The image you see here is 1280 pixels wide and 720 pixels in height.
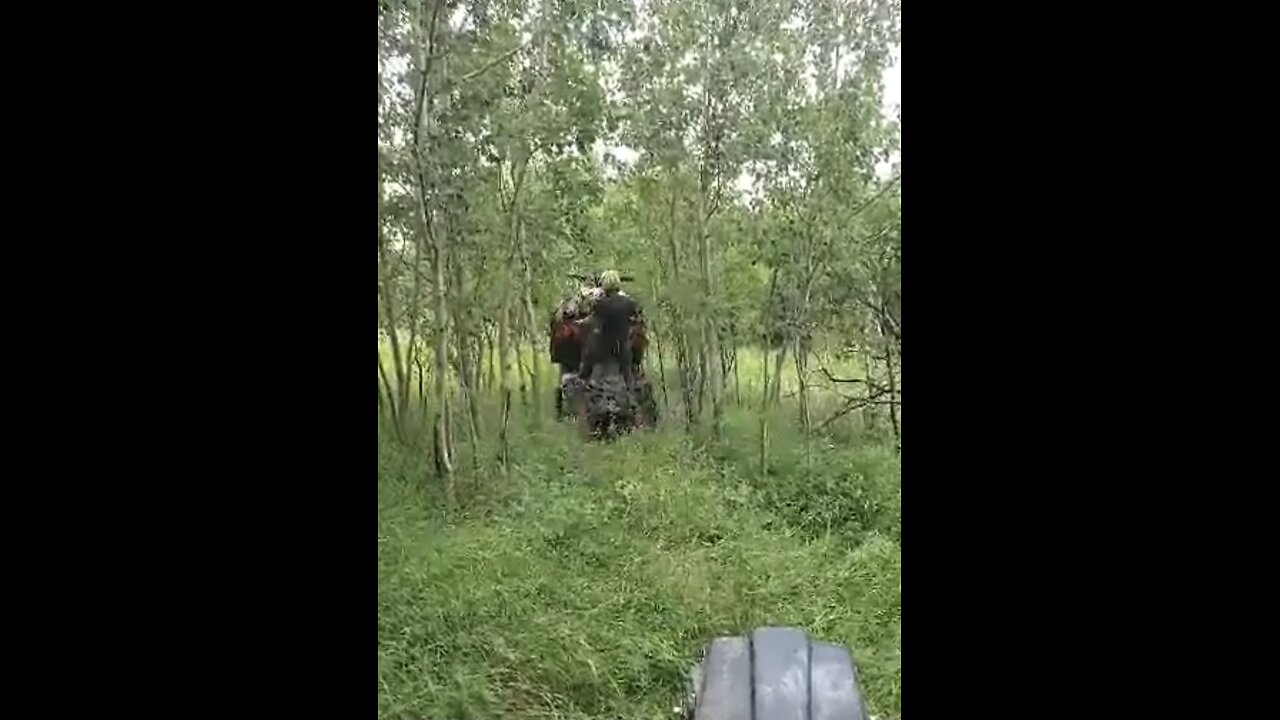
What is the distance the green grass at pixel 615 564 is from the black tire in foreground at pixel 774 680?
0.22ft

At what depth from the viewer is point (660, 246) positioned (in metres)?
1.73

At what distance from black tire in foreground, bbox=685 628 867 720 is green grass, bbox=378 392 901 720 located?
7cm

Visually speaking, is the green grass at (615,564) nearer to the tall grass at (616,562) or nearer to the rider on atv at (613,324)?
the tall grass at (616,562)

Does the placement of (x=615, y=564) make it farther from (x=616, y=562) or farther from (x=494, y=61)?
(x=494, y=61)

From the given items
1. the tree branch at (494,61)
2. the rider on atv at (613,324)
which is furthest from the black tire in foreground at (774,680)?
the tree branch at (494,61)

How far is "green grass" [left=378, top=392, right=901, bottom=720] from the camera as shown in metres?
1.65

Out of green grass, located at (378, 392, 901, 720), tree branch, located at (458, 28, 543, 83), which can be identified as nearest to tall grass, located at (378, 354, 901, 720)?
green grass, located at (378, 392, 901, 720)

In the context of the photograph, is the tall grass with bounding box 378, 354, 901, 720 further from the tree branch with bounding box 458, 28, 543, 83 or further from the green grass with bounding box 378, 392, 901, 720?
the tree branch with bounding box 458, 28, 543, 83

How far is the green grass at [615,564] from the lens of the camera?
1647mm

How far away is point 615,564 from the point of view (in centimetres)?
173
